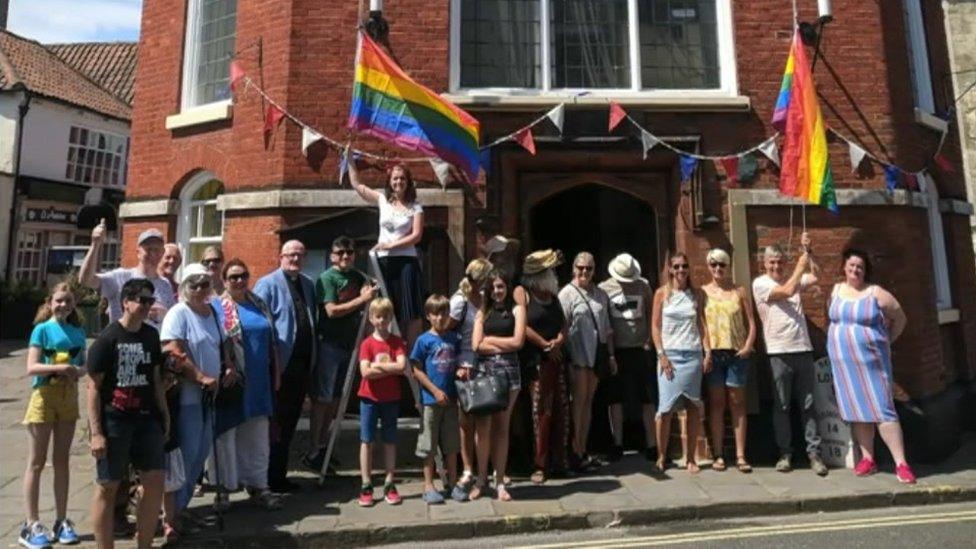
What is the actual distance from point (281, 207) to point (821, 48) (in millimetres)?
6499

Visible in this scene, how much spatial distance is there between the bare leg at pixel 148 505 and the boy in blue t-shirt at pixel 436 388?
6.54 feet

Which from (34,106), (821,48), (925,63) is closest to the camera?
(821,48)

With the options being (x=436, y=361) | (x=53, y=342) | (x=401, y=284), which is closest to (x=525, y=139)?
(x=401, y=284)

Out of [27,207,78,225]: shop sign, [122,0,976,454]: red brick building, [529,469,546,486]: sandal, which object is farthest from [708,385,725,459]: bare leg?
[27,207,78,225]: shop sign

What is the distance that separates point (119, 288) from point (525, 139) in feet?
13.9

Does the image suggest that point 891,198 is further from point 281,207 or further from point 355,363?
point 281,207

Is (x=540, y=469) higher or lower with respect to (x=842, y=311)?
lower

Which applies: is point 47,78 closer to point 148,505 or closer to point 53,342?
point 53,342

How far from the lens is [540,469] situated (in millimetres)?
6180

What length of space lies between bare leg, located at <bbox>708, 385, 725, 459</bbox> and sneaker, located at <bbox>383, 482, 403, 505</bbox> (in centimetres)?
320

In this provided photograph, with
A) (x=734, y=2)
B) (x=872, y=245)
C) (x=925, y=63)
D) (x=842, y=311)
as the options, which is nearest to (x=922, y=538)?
(x=842, y=311)

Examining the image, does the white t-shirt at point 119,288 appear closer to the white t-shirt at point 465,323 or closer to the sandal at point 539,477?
the white t-shirt at point 465,323

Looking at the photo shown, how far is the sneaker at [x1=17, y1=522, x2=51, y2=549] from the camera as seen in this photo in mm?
4613

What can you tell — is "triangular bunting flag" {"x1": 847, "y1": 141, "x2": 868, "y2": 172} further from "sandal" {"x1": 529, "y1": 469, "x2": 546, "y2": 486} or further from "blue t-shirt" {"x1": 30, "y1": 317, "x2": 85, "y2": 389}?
"blue t-shirt" {"x1": 30, "y1": 317, "x2": 85, "y2": 389}
